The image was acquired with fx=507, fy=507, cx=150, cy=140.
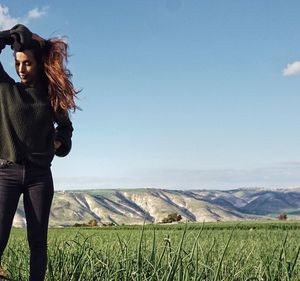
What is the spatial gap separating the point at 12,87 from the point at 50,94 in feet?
1.04

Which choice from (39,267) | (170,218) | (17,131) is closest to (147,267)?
(39,267)

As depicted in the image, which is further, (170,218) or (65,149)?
(170,218)

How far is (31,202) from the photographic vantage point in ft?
13.2

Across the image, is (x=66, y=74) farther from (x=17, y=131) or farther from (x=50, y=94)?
(x=17, y=131)

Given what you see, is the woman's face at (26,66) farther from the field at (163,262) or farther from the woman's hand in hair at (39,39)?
the field at (163,262)

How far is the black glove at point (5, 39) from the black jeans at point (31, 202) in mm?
997

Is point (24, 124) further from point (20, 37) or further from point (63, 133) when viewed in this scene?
point (20, 37)

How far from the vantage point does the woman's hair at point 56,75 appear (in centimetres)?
425

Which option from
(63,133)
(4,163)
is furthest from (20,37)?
(4,163)

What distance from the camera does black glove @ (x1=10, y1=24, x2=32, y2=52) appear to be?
4.13m

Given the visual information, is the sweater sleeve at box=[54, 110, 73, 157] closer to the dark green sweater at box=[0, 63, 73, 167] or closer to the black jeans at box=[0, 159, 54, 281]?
the dark green sweater at box=[0, 63, 73, 167]

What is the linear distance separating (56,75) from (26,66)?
254mm

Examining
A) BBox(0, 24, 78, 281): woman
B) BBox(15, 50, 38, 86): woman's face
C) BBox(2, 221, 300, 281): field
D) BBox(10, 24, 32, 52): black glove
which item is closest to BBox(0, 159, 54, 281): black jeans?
BBox(0, 24, 78, 281): woman

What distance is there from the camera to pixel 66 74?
4359mm
